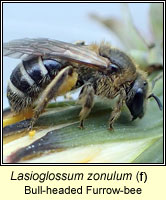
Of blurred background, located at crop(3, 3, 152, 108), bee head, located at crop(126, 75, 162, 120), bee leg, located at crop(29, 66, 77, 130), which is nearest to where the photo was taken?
bee leg, located at crop(29, 66, 77, 130)

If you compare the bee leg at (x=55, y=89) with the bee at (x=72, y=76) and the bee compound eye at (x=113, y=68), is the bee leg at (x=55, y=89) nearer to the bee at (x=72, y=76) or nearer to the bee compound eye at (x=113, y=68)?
the bee at (x=72, y=76)

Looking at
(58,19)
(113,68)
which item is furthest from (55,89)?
(58,19)

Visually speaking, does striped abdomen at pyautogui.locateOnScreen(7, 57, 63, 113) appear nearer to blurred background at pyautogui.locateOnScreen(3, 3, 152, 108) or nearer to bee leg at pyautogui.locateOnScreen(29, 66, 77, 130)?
bee leg at pyautogui.locateOnScreen(29, 66, 77, 130)

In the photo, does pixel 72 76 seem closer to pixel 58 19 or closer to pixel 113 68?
pixel 113 68

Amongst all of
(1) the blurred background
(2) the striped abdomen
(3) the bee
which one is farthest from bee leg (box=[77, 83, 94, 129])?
(1) the blurred background

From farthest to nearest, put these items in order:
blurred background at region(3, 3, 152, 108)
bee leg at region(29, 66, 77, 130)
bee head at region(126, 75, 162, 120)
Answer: blurred background at region(3, 3, 152, 108) < bee head at region(126, 75, 162, 120) < bee leg at region(29, 66, 77, 130)

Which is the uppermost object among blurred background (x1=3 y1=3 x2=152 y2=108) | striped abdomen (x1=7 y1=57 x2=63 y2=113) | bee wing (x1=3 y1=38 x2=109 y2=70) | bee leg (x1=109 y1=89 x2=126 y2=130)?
blurred background (x1=3 y1=3 x2=152 y2=108)

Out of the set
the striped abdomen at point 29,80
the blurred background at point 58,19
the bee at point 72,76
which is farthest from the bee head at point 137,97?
the blurred background at point 58,19

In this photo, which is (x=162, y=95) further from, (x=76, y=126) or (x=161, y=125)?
(x=76, y=126)

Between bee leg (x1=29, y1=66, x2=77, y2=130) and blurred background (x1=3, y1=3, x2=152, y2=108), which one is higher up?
blurred background (x1=3, y1=3, x2=152, y2=108)

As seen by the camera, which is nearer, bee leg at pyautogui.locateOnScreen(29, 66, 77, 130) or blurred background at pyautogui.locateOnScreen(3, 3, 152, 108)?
bee leg at pyautogui.locateOnScreen(29, 66, 77, 130)
